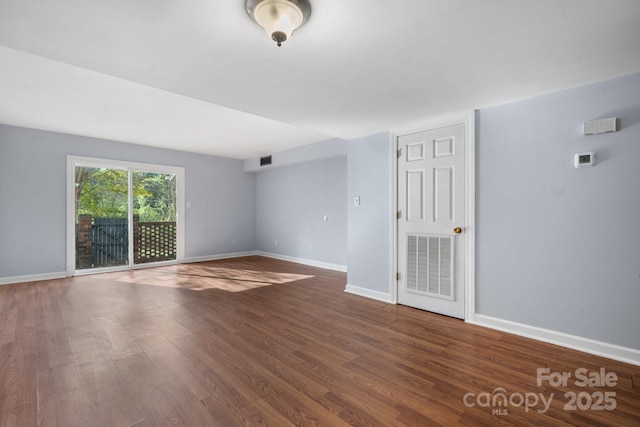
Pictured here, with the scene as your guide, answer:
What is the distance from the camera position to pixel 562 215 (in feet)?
8.32

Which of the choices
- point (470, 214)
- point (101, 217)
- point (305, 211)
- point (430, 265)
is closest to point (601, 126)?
point (470, 214)

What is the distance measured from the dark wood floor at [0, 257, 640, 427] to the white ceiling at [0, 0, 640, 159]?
2.28m

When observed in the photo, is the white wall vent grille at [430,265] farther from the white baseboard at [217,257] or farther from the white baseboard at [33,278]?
the white baseboard at [33,278]

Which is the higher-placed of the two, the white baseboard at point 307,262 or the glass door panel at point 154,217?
the glass door panel at point 154,217

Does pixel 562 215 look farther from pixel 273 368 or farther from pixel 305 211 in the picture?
pixel 305 211

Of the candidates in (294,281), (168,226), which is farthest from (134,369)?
(168,226)

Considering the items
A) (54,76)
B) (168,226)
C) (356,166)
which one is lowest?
(168,226)

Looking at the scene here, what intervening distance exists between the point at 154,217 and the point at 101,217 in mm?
948

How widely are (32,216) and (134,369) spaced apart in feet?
14.6

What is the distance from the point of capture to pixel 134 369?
212 cm

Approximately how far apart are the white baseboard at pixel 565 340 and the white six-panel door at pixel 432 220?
0.32 m

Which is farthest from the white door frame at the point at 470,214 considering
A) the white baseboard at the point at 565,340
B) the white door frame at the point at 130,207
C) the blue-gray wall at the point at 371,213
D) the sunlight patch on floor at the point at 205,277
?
the white door frame at the point at 130,207

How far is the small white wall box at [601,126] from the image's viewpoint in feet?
7.50

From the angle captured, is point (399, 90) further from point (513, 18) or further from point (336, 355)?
point (336, 355)
